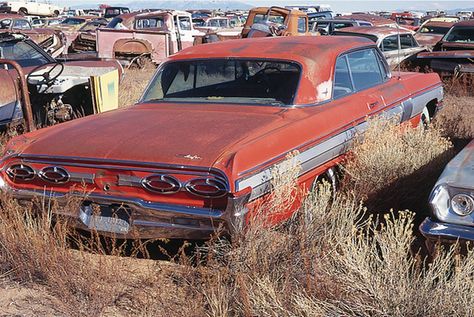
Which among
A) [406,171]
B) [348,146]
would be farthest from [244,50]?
[406,171]

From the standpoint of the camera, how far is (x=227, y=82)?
5531 millimetres

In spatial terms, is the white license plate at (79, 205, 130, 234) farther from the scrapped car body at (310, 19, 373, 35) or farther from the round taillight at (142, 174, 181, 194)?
the scrapped car body at (310, 19, 373, 35)

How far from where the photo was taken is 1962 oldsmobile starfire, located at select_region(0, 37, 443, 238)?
3936 mm

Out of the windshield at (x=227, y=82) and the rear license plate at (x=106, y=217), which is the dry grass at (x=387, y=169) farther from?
the rear license plate at (x=106, y=217)

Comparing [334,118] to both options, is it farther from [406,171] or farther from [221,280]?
[221,280]

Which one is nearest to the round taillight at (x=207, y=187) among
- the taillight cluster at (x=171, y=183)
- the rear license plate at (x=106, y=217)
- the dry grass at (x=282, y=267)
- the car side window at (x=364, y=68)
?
the taillight cluster at (x=171, y=183)

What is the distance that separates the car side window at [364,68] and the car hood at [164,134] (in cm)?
128

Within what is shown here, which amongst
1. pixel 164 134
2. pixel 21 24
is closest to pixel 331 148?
pixel 164 134

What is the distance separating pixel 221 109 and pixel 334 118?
880mm

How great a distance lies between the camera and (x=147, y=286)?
383 centimetres

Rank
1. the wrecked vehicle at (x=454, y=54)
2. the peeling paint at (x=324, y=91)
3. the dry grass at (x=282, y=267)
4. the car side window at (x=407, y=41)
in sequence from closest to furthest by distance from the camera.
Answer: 1. the dry grass at (x=282, y=267)
2. the peeling paint at (x=324, y=91)
3. the wrecked vehicle at (x=454, y=54)
4. the car side window at (x=407, y=41)

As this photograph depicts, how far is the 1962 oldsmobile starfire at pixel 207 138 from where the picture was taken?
3936 millimetres

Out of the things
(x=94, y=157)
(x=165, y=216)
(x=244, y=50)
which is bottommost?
(x=165, y=216)

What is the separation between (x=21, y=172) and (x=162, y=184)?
1.17m
